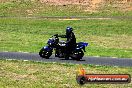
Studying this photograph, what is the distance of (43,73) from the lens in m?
19.2

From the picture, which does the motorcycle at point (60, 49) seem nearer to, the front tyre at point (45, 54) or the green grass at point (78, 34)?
the front tyre at point (45, 54)

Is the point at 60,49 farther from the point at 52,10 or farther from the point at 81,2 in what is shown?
the point at 81,2

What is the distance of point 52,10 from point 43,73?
47.3 metres

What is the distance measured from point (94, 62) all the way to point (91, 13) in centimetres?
4041

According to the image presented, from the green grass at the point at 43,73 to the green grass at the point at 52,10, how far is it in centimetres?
4157

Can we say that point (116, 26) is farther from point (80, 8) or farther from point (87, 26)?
point (80, 8)

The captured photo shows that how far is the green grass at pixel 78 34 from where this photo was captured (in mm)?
31062

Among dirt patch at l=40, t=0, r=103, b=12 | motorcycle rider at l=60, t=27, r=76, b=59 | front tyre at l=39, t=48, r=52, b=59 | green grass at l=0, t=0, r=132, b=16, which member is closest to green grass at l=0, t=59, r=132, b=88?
front tyre at l=39, t=48, r=52, b=59

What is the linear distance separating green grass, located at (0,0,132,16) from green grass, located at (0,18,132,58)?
24.9 feet

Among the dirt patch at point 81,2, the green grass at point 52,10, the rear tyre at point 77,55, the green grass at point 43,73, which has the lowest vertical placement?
the green grass at point 52,10

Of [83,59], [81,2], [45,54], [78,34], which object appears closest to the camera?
[45,54]

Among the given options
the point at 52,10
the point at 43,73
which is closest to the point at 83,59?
the point at 43,73

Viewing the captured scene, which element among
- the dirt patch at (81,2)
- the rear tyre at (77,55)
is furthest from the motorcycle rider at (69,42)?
the dirt patch at (81,2)

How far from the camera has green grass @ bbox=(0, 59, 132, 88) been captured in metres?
16.7
